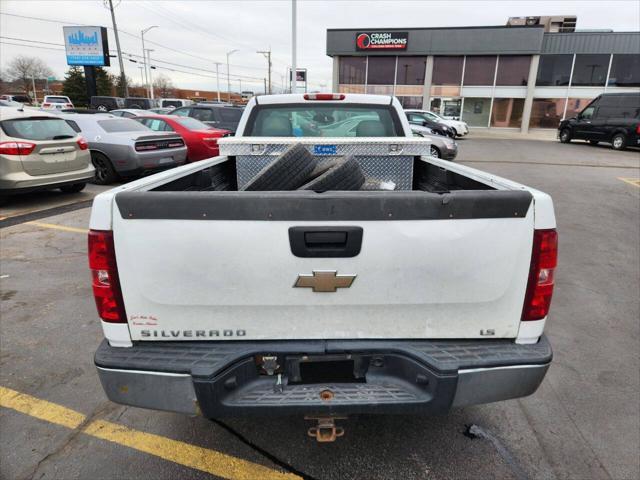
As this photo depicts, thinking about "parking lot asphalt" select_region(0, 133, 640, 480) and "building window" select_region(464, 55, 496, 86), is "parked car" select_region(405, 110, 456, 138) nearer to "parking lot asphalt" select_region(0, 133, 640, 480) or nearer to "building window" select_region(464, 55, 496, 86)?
"building window" select_region(464, 55, 496, 86)

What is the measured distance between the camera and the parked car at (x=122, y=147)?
9758mm

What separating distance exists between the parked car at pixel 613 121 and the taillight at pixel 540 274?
22.9 meters

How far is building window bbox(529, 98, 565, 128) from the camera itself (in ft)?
112

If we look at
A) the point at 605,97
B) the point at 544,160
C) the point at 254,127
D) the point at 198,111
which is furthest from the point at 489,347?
the point at 605,97

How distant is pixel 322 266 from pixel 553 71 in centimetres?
3877

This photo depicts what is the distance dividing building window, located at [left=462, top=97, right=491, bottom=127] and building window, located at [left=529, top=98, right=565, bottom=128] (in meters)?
3.48

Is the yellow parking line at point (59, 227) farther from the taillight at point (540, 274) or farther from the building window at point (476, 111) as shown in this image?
the building window at point (476, 111)

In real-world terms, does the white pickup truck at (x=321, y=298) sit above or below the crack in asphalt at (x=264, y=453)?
above

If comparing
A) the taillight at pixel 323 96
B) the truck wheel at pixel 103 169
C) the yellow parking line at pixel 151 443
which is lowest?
the yellow parking line at pixel 151 443

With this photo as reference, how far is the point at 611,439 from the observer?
2.63m

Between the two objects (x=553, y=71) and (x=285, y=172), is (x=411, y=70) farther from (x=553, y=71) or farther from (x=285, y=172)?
(x=285, y=172)

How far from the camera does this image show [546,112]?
34.3m

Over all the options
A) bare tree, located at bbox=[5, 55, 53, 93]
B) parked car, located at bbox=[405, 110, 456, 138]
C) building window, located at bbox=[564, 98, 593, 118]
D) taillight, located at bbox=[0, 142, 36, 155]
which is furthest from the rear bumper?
bare tree, located at bbox=[5, 55, 53, 93]

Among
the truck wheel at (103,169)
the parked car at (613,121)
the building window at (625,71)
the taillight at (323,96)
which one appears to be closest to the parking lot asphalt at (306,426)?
the taillight at (323,96)
